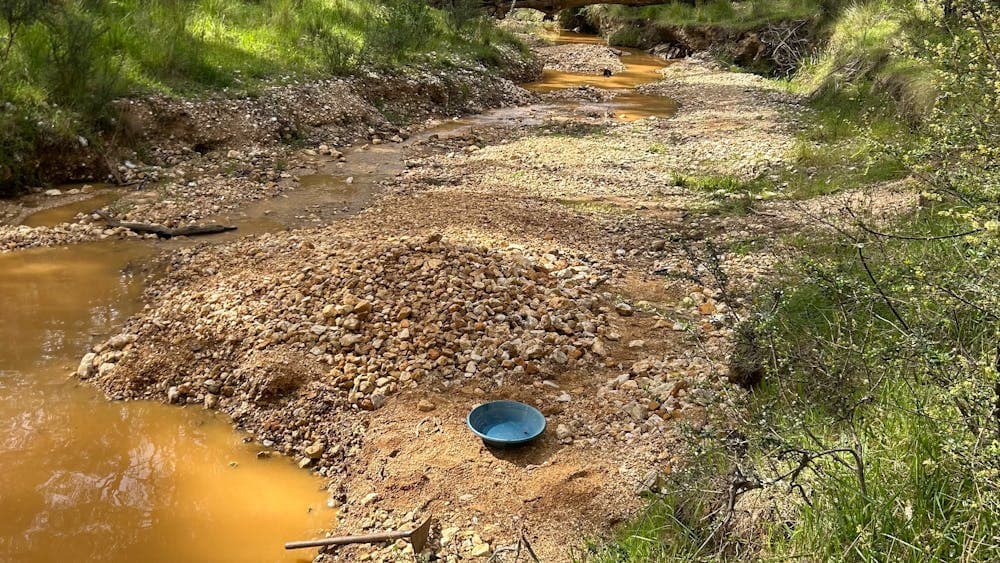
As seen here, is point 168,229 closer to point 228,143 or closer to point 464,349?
point 228,143

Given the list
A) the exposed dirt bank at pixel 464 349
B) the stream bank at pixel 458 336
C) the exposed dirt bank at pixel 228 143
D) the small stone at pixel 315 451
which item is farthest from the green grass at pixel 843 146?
the exposed dirt bank at pixel 228 143

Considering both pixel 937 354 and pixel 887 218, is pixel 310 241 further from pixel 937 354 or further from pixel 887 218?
pixel 937 354

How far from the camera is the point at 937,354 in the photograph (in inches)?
77.6

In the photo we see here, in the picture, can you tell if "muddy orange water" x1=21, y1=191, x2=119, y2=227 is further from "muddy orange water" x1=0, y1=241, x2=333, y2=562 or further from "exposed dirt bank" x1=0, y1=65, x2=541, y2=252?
"muddy orange water" x1=0, y1=241, x2=333, y2=562

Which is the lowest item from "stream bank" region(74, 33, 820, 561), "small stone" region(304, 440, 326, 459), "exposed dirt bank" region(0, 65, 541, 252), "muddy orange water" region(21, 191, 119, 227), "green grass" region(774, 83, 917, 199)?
"muddy orange water" region(21, 191, 119, 227)

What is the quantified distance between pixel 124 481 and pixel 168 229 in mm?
3838

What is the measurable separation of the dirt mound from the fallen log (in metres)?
13.5

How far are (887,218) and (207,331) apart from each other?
482 cm

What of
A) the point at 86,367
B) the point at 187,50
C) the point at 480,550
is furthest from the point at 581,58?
the point at 480,550

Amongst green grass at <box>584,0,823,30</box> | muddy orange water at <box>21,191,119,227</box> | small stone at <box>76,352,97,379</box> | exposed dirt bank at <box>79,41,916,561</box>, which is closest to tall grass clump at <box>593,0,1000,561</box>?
exposed dirt bank at <box>79,41,916,561</box>

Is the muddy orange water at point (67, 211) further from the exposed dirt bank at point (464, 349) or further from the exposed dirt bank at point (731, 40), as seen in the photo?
the exposed dirt bank at point (731, 40)

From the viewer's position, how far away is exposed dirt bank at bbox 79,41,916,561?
3225 millimetres

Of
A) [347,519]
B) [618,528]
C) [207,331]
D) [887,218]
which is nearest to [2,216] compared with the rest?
[207,331]

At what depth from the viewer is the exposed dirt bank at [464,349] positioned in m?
3.22
